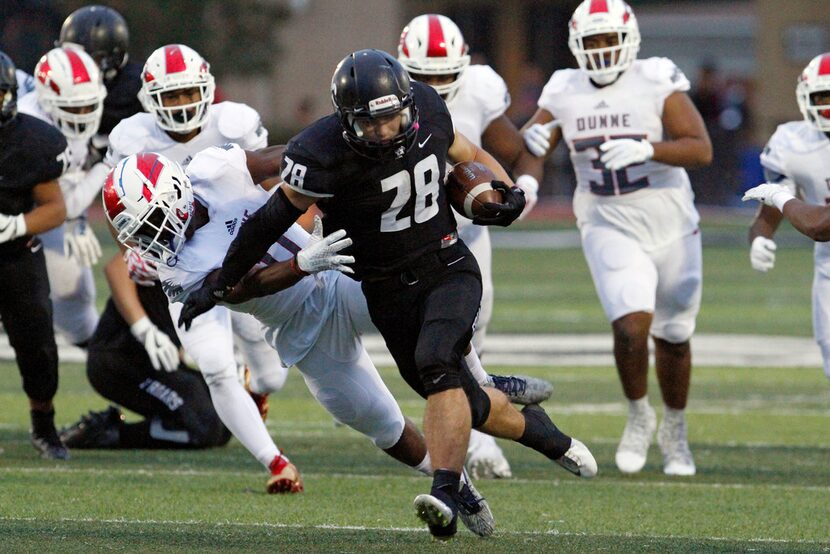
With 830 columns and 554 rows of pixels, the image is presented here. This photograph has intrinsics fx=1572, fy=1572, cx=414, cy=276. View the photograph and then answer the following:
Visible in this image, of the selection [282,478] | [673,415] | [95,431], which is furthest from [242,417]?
[673,415]

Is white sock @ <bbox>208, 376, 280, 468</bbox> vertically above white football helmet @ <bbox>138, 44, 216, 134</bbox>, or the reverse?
white football helmet @ <bbox>138, 44, 216, 134</bbox>

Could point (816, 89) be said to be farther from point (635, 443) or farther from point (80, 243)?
point (80, 243)

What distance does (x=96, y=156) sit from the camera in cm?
796

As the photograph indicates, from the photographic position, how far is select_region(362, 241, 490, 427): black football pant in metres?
4.86

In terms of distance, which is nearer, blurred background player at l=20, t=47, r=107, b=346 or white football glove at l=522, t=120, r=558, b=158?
white football glove at l=522, t=120, r=558, b=158

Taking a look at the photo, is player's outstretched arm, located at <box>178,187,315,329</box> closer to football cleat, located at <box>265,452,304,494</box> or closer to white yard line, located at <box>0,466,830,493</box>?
football cleat, located at <box>265,452,304,494</box>

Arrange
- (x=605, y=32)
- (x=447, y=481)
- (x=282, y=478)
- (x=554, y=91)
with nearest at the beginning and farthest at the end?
(x=447, y=481) → (x=282, y=478) → (x=605, y=32) → (x=554, y=91)

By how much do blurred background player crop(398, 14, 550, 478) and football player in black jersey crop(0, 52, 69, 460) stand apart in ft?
5.23

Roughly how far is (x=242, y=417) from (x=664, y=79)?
7.93 feet

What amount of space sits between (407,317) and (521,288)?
966cm

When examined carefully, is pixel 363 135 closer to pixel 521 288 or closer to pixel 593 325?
pixel 593 325

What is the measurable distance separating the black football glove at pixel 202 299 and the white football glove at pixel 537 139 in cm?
218

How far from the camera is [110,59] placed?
7953 mm

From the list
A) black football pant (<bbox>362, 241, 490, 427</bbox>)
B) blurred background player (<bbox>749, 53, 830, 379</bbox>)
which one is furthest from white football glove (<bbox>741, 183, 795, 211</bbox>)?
black football pant (<bbox>362, 241, 490, 427</bbox>)
